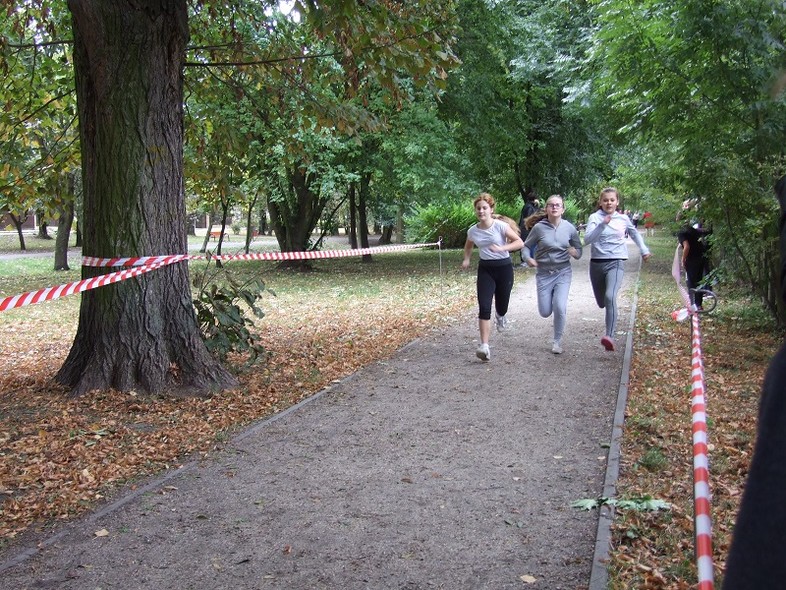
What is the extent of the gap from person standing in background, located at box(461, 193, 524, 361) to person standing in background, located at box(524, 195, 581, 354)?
1.56 feet

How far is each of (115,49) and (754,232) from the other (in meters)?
7.70

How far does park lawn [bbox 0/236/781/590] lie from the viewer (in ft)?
15.6

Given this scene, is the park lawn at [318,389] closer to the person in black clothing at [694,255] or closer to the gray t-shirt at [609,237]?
the person in black clothing at [694,255]

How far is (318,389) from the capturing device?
846 cm

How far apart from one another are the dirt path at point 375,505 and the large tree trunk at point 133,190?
1.58 m

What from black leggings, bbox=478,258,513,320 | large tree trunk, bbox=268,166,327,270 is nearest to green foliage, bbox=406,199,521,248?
large tree trunk, bbox=268,166,327,270

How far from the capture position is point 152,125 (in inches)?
296

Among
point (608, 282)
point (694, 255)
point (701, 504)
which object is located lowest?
point (701, 504)

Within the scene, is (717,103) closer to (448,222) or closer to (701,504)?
(701,504)

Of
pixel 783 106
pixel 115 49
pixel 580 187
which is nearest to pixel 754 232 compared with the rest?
pixel 783 106

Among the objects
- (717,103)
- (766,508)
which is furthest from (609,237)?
(766,508)

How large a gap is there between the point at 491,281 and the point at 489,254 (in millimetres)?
347

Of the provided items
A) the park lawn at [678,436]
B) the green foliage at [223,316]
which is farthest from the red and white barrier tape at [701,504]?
the green foliage at [223,316]

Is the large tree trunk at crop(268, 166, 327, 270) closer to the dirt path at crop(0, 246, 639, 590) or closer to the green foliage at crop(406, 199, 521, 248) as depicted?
the green foliage at crop(406, 199, 521, 248)
